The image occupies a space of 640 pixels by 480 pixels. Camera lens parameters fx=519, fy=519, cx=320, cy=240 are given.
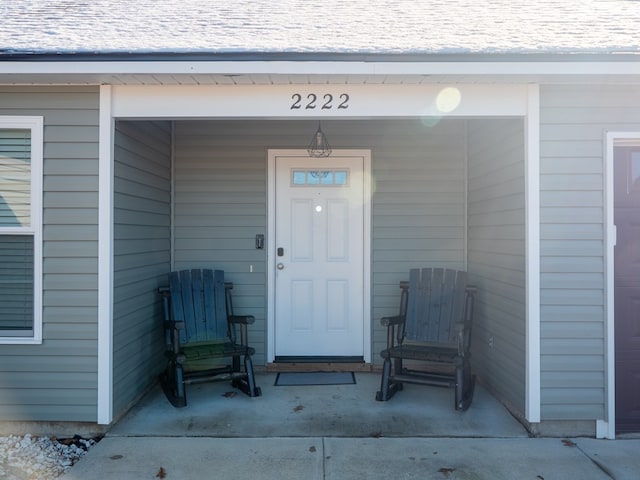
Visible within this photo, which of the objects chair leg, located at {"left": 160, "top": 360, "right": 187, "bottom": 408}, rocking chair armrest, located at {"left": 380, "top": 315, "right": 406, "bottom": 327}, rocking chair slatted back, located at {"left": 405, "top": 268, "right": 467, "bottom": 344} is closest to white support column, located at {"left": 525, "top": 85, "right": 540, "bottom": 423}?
rocking chair slatted back, located at {"left": 405, "top": 268, "right": 467, "bottom": 344}

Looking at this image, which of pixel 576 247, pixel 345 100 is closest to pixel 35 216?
pixel 345 100

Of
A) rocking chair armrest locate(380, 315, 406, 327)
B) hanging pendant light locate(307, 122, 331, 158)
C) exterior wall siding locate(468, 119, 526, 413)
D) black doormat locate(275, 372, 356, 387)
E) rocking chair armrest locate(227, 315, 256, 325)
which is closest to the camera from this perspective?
exterior wall siding locate(468, 119, 526, 413)

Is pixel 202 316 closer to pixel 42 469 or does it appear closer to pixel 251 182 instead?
pixel 251 182

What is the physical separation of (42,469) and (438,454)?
2300 millimetres

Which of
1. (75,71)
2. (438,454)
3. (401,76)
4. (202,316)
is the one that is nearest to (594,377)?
(438,454)

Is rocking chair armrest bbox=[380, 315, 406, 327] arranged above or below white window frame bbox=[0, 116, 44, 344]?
below

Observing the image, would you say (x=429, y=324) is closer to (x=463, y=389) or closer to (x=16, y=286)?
Result: (x=463, y=389)

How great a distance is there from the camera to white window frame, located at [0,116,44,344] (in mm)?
3408

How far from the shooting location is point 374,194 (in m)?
4.84

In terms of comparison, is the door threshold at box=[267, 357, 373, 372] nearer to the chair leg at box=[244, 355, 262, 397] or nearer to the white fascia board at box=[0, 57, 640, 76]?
the chair leg at box=[244, 355, 262, 397]

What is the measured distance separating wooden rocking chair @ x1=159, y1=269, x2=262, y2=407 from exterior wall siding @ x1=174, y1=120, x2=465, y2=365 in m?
0.35

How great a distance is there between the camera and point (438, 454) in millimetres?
3119

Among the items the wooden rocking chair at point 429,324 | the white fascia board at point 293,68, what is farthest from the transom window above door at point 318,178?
the white fascia board at point 293,68

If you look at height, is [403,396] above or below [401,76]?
below
